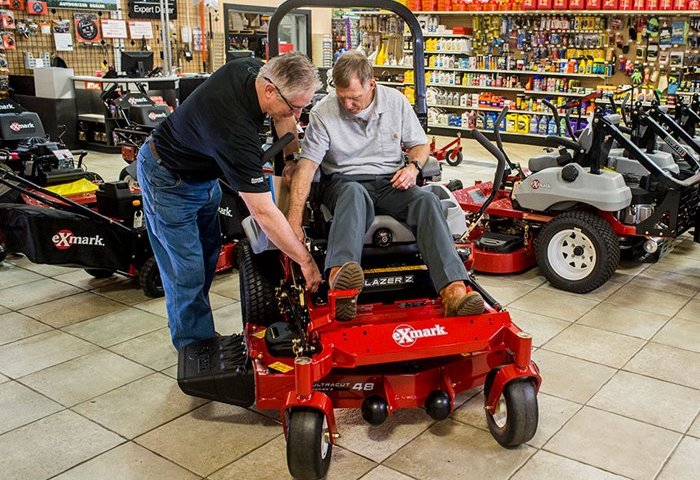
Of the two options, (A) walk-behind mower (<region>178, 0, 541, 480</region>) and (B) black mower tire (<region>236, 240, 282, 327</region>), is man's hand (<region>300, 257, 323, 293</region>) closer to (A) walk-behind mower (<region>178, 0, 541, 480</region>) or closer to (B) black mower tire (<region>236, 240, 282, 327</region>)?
(A) walk-behind mower (<region>178, 0, 541, 480</region>)

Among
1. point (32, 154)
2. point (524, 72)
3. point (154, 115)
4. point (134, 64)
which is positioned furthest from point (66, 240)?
point (524, 72)

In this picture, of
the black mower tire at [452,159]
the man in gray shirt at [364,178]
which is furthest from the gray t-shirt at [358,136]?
the black mower tire at [452,159]

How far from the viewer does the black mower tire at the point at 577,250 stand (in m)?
4.45

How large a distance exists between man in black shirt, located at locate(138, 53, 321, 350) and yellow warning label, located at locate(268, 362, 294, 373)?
1.01 ft

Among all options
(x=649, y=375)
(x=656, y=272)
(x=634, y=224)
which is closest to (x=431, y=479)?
(x=649, y=375)

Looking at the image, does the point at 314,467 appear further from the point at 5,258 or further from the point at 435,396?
the point at 5,258

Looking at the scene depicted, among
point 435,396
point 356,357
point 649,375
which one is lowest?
point 649,375

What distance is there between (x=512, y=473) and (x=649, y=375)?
1158mm

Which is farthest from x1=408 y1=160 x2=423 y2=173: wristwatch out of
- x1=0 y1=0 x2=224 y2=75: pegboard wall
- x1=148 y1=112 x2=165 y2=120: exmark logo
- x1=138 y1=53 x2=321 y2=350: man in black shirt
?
x1=0 y1=0 x2=224 y2=75: pegboard wall

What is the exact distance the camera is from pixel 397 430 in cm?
293

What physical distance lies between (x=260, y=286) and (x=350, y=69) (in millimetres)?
1053

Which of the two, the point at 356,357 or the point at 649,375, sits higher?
the point at 356,357

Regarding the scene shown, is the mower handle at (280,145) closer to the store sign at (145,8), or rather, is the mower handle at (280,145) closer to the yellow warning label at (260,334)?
the yellow warning label at (260,334)

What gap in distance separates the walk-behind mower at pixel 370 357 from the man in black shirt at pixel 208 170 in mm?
205
